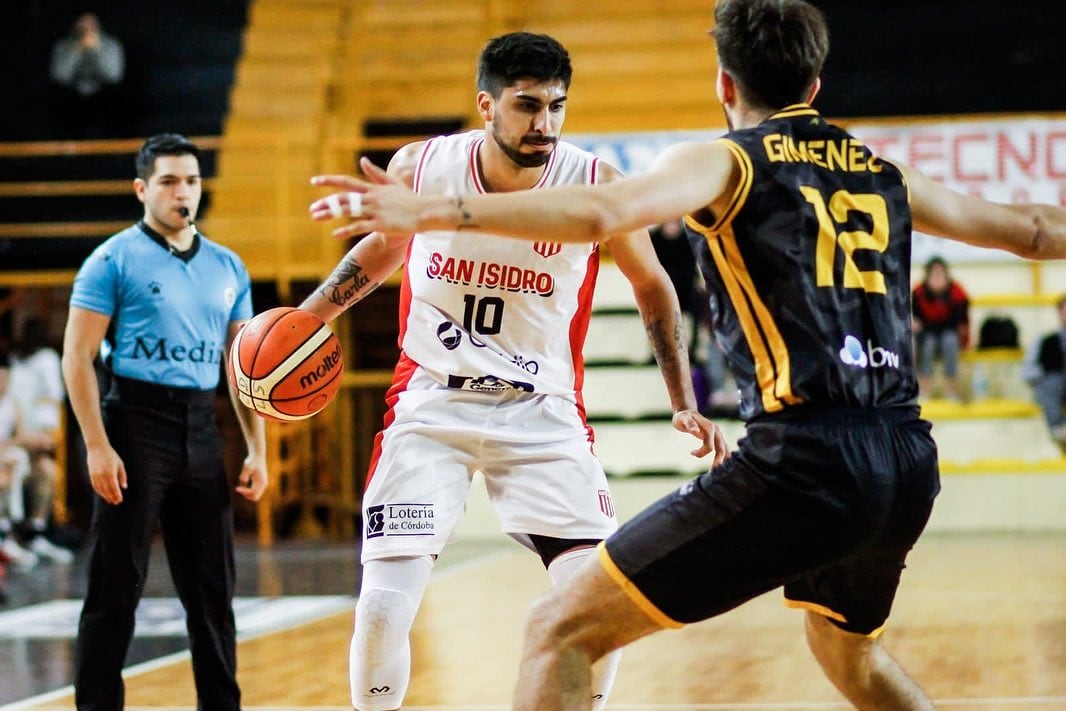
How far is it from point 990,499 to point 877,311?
1091 cm

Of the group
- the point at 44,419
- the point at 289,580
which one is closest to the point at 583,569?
the point at 289,580

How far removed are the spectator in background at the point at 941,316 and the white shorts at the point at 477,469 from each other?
967cm

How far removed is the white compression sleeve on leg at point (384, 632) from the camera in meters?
4.32

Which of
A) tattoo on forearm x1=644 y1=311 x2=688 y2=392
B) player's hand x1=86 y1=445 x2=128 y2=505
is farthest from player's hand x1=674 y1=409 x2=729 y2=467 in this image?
player's hand x1=86 y1=445 x2=128 y2=505

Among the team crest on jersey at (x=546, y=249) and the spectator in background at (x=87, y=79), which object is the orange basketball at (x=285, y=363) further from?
the spectator in background at (x=87, y=79)

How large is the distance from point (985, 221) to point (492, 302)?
155 centimetres

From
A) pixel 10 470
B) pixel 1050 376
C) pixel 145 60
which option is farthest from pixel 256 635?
pixel 145 60

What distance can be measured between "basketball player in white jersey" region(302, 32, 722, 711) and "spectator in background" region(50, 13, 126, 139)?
1181 cm

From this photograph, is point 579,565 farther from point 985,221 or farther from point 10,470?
point 10,470

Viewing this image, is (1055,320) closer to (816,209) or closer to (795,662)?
(795,662)

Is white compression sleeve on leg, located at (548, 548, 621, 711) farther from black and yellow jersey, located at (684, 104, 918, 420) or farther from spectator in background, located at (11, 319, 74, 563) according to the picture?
spectator in background, located at (11, 319, 74, 563)

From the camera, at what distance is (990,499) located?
13664 mm

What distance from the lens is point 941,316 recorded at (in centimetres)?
1367

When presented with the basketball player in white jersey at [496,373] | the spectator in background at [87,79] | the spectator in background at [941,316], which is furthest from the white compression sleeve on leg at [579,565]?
the spectator in background at [87,79]
